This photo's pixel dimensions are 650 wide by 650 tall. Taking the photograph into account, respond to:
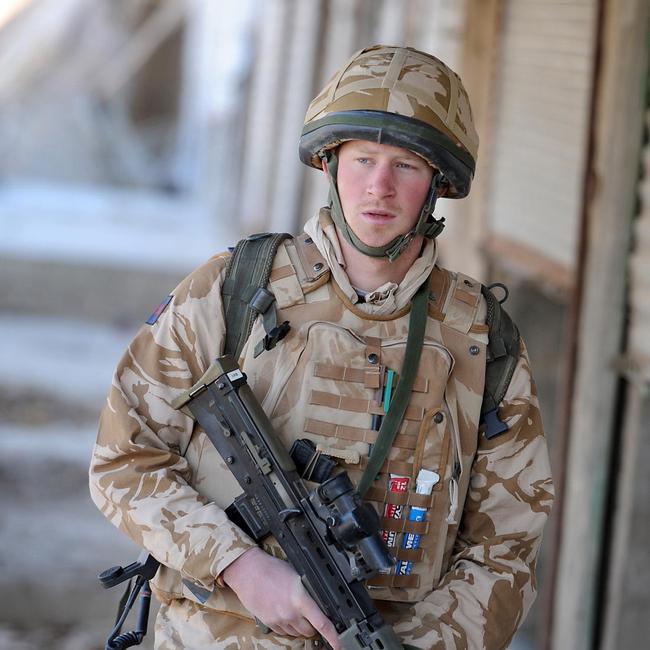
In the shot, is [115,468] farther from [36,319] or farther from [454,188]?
[36,319]

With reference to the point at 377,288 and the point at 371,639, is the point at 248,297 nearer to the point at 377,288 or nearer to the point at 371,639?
the point at 377,288

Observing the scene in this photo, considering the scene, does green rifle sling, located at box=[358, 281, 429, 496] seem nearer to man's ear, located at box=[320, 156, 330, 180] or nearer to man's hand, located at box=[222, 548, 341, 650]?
man's hand, located at box=[222, 548, 341, 650]

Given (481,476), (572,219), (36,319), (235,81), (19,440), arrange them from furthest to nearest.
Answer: (235,81) < (36,319) < (19,440) < (572,219) < (481,476)

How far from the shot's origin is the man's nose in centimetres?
211

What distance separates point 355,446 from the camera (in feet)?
6.98

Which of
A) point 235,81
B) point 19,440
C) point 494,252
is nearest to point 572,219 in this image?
point 494,252

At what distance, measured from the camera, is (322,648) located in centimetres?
206

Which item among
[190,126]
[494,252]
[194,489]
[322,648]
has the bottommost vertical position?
[322,648]

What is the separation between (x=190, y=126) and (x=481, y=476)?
2641 cm

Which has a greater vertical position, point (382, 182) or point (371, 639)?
point (382, 182)

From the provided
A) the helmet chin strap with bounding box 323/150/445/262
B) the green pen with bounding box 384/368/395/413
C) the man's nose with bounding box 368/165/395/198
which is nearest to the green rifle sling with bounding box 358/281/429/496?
the green pen with bounding box 384/368/395/413

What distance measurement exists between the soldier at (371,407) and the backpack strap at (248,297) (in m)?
0.02

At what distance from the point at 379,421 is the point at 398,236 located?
1.11ft

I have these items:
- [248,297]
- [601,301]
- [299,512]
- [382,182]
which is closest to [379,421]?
[299,512]
